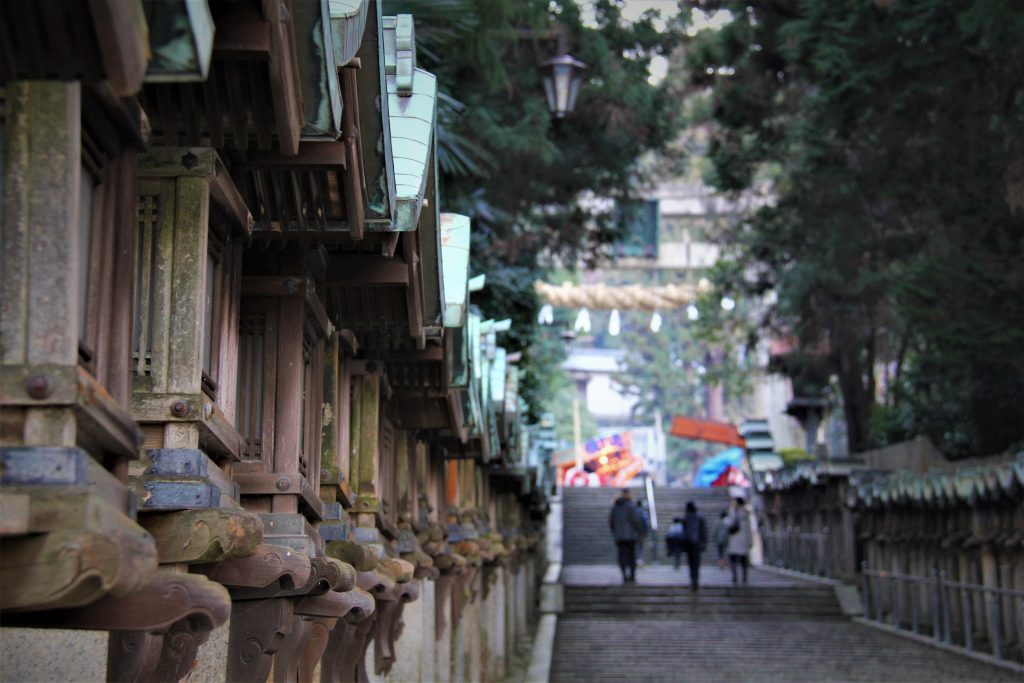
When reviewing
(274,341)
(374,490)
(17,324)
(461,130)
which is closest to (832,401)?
(461,130)

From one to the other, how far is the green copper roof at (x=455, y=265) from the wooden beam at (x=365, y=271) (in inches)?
86.1

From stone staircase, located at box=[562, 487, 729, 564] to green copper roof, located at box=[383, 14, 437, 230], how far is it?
34.5 m

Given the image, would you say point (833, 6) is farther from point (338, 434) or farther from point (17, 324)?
point (17, 324)

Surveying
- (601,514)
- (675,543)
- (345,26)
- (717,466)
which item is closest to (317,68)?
(345,26)

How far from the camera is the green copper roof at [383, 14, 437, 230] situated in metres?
8.88

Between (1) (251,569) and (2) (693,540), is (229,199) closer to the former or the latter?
(1) (251,569)

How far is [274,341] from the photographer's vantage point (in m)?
9.11

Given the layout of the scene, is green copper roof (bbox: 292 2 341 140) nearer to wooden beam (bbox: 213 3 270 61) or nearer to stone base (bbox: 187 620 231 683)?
wooden beam (bbox: 213 3 270 61)

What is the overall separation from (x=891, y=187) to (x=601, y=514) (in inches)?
997

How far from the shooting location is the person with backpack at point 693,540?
105 feet

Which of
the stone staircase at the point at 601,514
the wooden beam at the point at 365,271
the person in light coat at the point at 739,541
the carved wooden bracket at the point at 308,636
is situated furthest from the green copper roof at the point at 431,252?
the stone staircase at the point at 601,514

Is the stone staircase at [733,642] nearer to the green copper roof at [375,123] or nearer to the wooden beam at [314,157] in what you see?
the green copper roof at [375,123]

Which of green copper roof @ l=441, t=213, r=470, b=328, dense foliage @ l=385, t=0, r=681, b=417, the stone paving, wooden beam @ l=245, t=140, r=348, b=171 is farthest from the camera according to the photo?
the stone paving

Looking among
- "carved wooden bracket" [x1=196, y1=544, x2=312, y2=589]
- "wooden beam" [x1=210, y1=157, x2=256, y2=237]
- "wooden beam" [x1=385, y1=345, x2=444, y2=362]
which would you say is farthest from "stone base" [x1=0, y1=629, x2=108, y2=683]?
"wooden beam" [x1=385, y1=345, x2=444, y2=362]
